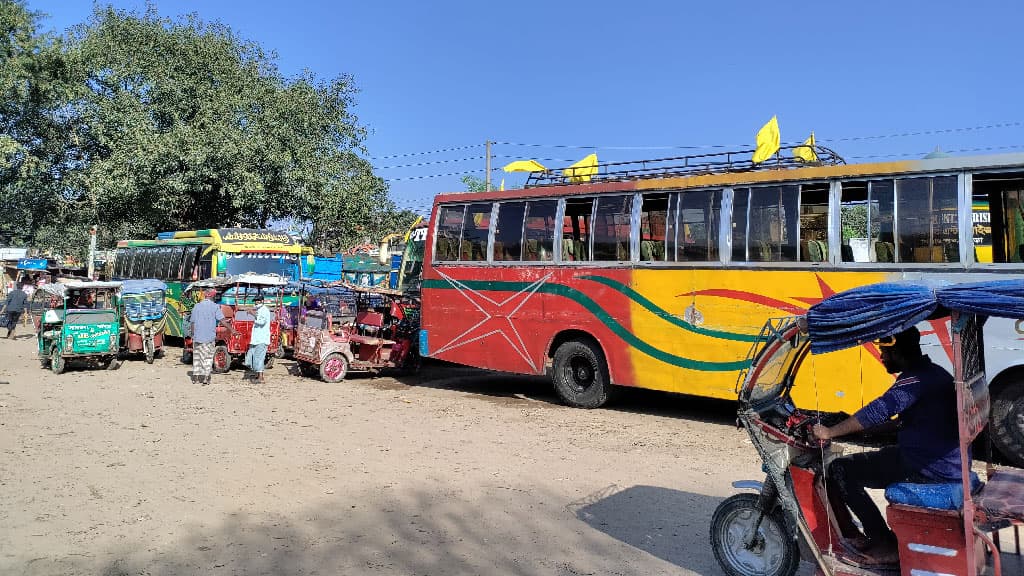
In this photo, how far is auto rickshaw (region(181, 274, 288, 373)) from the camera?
15.4m

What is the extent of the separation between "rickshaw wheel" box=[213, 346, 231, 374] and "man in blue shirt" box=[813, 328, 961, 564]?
44.8ft

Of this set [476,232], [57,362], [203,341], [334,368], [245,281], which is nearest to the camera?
[476,232]

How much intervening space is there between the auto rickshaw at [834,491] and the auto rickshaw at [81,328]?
14319 millimetres

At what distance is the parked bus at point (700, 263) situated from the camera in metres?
8.22

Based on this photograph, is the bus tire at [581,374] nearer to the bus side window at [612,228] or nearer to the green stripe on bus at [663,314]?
the green stripe on bus at [663,314]

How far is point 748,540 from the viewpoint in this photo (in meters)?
4.71

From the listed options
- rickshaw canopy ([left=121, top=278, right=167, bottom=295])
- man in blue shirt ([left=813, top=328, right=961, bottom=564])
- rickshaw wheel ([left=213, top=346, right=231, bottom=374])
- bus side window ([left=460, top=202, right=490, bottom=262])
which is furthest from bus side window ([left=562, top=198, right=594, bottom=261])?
rickshaw canopy ([left=121, top=278, right=167, bottom=295])

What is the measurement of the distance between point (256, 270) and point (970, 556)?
18808 mm

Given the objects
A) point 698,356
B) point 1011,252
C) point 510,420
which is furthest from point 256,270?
point 1011,252

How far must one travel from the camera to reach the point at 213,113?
24500mm

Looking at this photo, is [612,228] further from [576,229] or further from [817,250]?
[817,250]

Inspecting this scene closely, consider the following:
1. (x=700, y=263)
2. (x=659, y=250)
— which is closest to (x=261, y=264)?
(x=659, y=250)

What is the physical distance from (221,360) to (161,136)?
36.6ft

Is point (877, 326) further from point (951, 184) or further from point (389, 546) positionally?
point (951, 184)
